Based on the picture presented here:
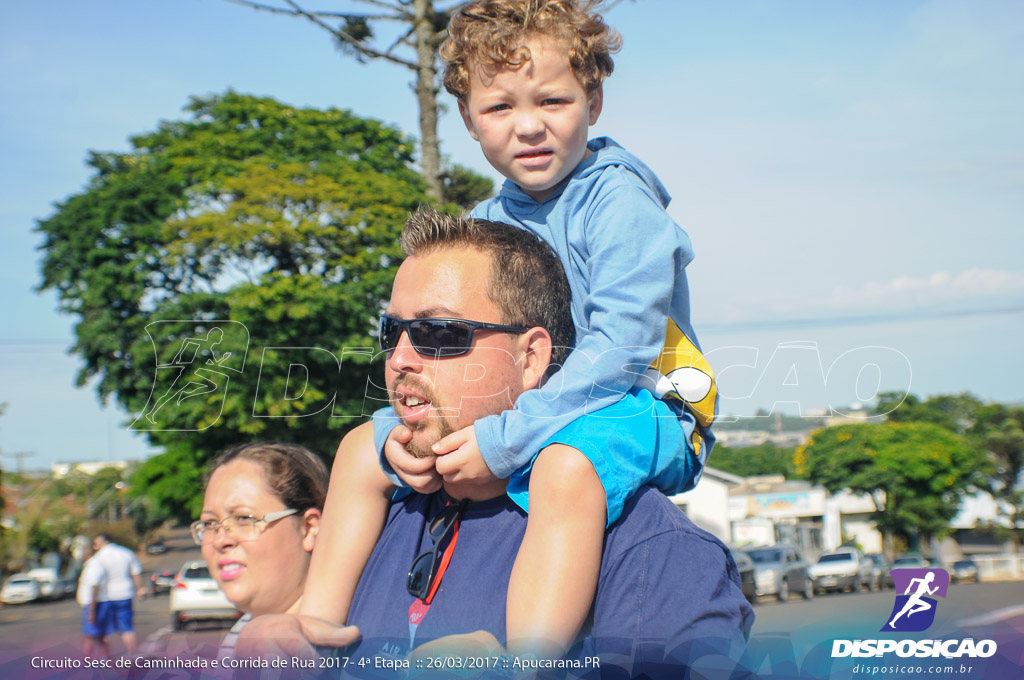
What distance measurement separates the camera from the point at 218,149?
16.7 metres

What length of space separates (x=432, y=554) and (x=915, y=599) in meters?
0.93

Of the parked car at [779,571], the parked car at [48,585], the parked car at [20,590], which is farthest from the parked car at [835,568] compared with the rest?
the parked car at [48,585]

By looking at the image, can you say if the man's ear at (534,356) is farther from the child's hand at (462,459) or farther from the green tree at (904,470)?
the green tree at (904,470)

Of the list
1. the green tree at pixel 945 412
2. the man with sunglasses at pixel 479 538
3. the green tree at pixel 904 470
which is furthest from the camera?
the green tree at pixel 945 412

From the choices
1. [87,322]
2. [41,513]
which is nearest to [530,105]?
[87,322]

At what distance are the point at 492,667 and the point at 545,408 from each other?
48 cm

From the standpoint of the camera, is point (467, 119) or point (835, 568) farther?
point (835, 568)

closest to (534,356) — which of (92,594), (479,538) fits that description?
(479,538)

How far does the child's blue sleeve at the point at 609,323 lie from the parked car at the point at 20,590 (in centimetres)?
2553

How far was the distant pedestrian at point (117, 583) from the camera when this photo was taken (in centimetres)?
852

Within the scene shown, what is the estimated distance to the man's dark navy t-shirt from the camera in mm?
1478

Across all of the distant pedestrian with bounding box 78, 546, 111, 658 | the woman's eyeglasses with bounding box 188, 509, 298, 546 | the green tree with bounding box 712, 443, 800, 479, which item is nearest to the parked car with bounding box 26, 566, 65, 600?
the distant pedestrian with bounding box 78, 546, 111, 658

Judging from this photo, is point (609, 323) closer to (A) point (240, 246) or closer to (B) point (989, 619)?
(B) point (989, 619)

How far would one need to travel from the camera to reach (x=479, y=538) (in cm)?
179
